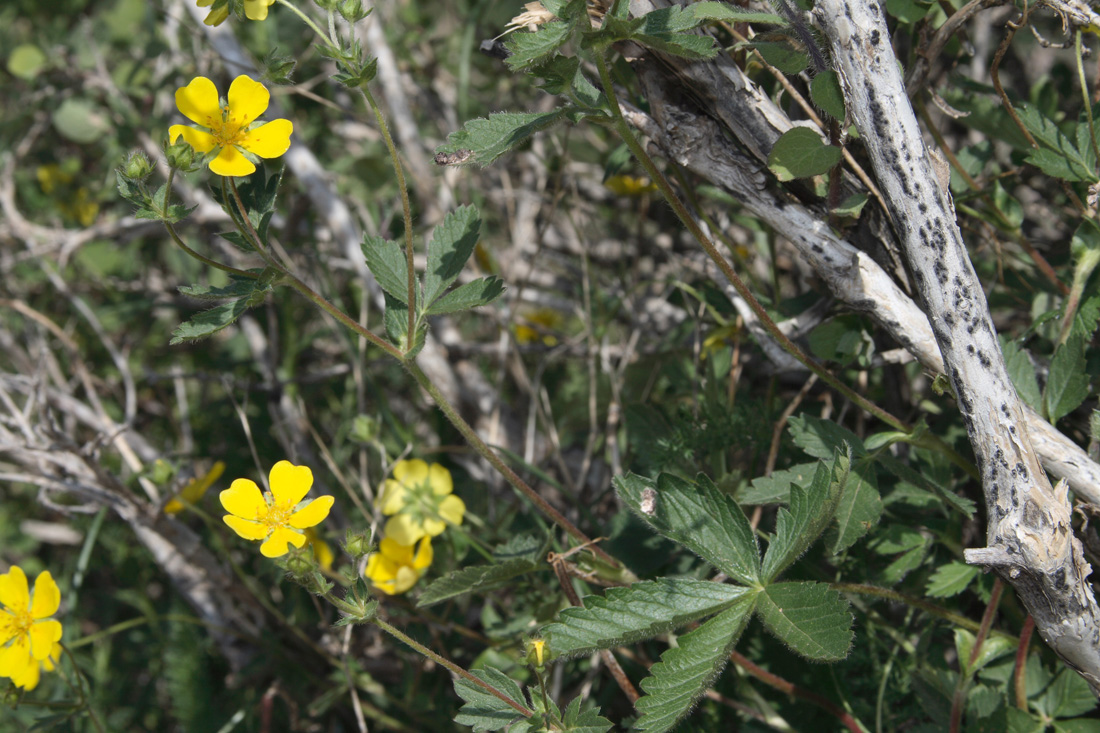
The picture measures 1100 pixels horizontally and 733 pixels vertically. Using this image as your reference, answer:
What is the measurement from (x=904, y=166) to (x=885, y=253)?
259 millimetres

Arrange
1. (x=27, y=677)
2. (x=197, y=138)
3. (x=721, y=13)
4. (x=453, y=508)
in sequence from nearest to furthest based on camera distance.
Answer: (x=721, y=13), (x=197, y=138), (x=27, y=677), (x=453, y=508)

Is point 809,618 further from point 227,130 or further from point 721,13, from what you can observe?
point 227,130

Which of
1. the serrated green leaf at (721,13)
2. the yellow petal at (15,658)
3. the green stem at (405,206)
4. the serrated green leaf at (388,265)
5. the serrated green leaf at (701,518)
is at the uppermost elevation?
the serrated green leaf at (721,13)

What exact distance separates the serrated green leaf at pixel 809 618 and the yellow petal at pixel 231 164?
1139 millimetres

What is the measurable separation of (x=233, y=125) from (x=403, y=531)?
1022 millimetres

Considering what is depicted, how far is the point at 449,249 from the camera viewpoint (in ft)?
5.08

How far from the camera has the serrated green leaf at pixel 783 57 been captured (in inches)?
52.1

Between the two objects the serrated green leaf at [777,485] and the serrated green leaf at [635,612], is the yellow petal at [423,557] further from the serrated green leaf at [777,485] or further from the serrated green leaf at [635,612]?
the serrated green leaf at [777,485]

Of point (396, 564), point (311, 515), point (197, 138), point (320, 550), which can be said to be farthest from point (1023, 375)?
point (320, 550)

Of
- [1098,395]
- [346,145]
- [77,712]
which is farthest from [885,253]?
[346,145]

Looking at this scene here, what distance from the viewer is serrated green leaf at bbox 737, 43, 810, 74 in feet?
4.34

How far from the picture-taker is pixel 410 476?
212cm

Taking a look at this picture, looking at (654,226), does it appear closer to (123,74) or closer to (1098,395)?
(1098,395)

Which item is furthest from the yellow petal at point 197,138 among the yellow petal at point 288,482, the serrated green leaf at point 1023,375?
the serrated green leaf at point 1023,375
